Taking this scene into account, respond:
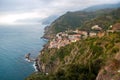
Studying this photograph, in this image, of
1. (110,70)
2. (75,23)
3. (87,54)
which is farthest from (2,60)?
(75,23)

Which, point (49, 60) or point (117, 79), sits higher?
point (117, 79)

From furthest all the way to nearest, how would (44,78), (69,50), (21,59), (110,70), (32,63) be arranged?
(21,59) < (32,63) < (69,50) < (44,78) < (110,70)

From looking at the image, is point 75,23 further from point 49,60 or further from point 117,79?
point 117,79

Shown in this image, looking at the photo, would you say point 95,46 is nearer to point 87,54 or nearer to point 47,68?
point 87,54

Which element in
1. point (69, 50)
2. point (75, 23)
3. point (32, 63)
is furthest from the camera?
point (75, 23)

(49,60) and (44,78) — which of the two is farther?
(49,60)

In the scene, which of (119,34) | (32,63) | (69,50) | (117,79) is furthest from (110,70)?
(32,63)
